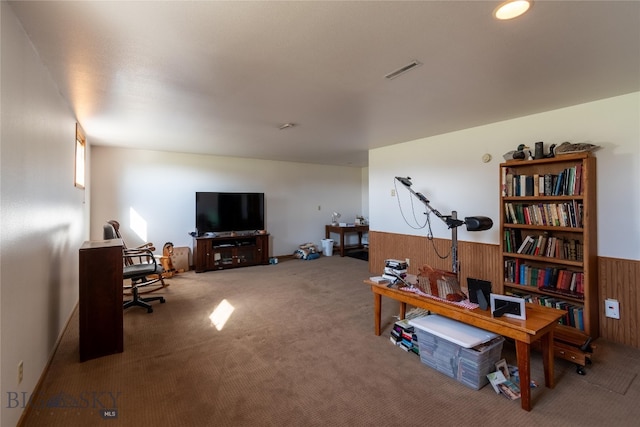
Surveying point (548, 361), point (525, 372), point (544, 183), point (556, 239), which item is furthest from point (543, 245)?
point (525, 372)

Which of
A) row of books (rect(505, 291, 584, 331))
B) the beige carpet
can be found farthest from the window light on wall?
row of books (rect(505, 291, 584, 331))

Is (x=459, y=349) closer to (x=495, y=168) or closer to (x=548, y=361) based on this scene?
(x=548, y=361)

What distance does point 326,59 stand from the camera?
79.7 inches

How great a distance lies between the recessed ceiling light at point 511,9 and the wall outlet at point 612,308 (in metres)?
2.78

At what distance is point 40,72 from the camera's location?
81.3 inches

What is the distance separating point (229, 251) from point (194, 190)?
1.39 m

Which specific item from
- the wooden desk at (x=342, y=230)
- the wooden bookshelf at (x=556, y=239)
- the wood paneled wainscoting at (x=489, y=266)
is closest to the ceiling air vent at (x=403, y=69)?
the wooden bookshelf at (x=556, y=239)

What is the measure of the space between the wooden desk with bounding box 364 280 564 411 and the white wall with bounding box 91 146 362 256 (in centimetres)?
467

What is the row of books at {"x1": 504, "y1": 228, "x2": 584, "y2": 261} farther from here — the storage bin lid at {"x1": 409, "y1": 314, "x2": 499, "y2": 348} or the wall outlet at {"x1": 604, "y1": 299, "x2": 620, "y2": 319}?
the storage bin lid at {"x1": 409, "y1": 314, "x2": 499, "y2": 348}

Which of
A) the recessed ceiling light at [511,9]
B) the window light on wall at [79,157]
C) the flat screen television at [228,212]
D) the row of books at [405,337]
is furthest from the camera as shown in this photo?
the flat screen television at [228,212]

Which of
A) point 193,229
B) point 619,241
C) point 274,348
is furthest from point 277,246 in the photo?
point 619,241

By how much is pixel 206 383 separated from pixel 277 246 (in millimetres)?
4607

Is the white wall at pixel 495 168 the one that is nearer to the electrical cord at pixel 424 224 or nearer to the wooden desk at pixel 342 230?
the electrical cord at pixel 424 224

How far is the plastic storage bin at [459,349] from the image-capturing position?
2.01m
